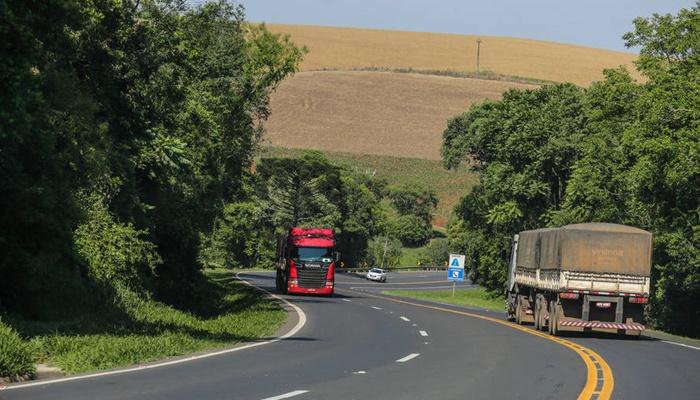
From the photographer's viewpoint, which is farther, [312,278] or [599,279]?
[312,278]

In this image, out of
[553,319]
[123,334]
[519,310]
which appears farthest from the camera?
[519,310]

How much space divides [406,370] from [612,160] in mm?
37562

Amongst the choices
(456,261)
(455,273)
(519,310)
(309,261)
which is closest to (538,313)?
(519,310)

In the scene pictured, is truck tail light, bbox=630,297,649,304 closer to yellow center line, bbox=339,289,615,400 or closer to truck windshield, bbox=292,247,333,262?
yellow center line, bbox=339,289,615,400

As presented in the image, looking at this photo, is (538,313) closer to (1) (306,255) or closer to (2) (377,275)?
(1) (306,255)

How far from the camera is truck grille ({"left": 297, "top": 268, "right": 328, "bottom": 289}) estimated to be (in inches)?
2037

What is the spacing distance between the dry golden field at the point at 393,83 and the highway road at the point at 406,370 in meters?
117

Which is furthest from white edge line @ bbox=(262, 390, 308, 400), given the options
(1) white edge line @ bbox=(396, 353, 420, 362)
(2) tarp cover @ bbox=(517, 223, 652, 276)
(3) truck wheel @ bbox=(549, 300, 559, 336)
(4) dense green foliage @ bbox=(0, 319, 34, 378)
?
(2) tarp cover @ bbox=(517, 223, 652, 276)

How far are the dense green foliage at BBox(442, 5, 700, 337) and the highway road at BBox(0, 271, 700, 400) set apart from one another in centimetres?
1280

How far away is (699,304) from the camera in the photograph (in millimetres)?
47188

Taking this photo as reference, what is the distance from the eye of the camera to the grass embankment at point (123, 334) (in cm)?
1562

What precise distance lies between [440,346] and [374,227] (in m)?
99.6

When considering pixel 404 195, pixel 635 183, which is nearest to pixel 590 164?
pixel 635 183

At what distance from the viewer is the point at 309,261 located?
51.3 meters
